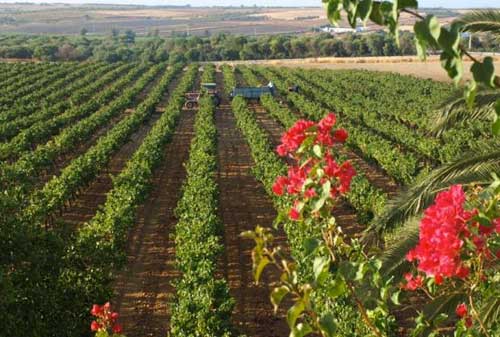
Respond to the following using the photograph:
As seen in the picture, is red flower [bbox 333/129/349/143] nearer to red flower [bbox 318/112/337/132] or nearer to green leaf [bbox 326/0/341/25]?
→ red flower [bbox 318/112/337/132]

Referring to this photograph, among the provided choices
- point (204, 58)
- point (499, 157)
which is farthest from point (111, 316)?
point (204, 58)

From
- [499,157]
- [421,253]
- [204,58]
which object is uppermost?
[421,253]

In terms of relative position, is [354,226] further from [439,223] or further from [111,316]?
[439,223]

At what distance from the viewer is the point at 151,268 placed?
13148mm

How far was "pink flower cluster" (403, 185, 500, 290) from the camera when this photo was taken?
2280mm

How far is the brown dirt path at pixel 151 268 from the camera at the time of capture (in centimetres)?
1102

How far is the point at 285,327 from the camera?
1083 centimetres

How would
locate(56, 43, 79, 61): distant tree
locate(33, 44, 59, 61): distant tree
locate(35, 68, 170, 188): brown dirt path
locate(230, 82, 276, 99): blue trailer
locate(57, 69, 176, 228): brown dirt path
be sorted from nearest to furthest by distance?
locate(57, 69, 176, 228): brown dirt path, locate(35, 68, 170, 188): brown dirt path, locate(230, 82, 276, 99): blue trailer, locate(33, 44, 59, 61): distant tree, locate(56, 43, 79, 61): distant tree

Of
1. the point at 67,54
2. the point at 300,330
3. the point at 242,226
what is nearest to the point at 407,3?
the point at 300,330

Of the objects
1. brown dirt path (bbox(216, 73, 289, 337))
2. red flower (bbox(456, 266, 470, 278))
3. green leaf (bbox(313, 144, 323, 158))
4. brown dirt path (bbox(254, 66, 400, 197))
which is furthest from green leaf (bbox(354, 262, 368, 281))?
brown dirt path (bbox(254, 66, 400, 197))

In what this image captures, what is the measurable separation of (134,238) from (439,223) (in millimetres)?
13226

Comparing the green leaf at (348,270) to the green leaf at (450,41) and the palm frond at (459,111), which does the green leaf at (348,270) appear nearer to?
the green leaf at (450,41)

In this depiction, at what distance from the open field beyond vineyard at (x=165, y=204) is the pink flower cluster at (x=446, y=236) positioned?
4.33 m

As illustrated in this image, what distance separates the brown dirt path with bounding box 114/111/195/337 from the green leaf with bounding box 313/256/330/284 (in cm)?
875
